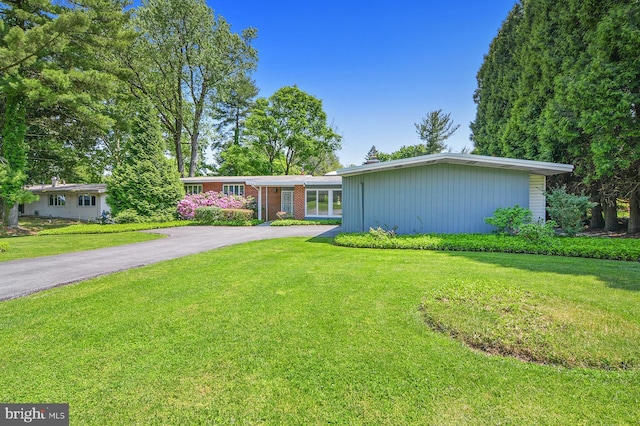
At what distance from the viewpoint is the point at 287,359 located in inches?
112

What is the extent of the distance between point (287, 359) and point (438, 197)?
919 centimetres

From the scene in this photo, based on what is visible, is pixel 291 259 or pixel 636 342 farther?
pixel 291 259

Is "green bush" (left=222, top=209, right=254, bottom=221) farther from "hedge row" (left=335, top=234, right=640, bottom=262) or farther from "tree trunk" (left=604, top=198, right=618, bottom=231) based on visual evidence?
"tree trunk" (left=604, top=198, right=618, bottom=231)

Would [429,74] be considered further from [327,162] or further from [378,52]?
[327,162]

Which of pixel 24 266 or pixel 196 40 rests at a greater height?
pixel 196 40

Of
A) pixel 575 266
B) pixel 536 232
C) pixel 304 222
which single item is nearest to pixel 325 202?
pixel 304 222

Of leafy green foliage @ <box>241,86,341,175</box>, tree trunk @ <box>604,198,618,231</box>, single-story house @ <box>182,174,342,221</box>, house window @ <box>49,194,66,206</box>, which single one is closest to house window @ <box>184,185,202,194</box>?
single-story house @ <box>182,174,342,221</box>

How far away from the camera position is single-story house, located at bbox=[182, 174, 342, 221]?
18.9m

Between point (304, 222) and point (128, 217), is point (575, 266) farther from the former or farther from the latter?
point (128, 217)

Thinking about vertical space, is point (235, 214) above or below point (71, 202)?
below

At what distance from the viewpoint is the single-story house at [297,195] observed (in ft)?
61.9

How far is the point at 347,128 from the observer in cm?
3450

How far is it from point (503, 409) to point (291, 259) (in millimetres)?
5536

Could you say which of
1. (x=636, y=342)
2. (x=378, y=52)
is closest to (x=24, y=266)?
(x=636, y=342)
